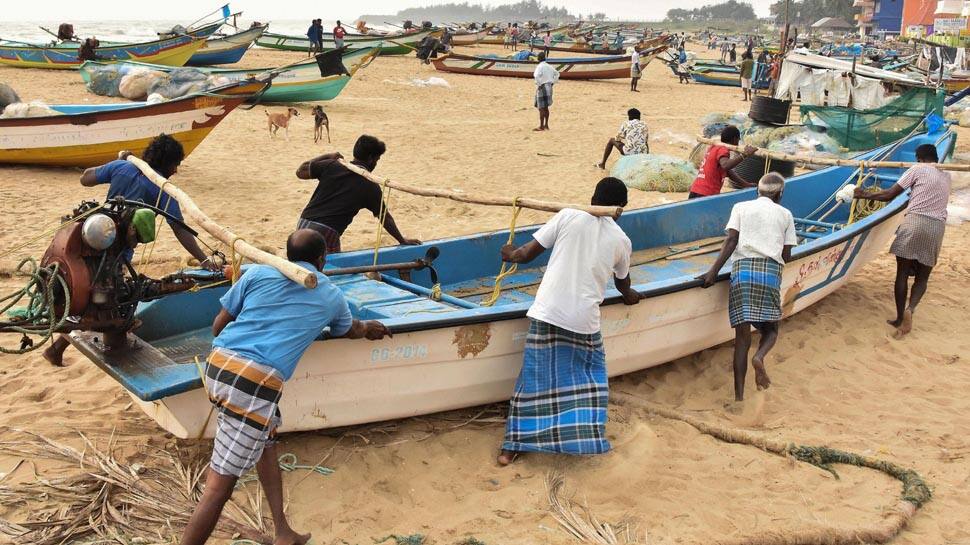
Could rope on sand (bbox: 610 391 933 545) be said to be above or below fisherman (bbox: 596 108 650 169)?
below

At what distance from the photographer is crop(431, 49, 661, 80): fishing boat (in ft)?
81.8

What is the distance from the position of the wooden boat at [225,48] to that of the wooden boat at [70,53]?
200 cm

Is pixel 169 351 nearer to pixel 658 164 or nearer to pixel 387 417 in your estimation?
pixel 387 417

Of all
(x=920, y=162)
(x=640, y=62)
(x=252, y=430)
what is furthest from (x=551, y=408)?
(x=640, y=62)

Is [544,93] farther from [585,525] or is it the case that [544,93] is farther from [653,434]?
[585,525]

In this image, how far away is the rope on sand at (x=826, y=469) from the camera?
12.1ft

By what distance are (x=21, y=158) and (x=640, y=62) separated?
19.2 m

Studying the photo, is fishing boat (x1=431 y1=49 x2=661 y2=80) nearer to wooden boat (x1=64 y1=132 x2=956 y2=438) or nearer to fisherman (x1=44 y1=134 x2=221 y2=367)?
wooden boat (x1=64 y1=132 x2=956 y2=438)

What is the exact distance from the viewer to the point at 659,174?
34.4 ft

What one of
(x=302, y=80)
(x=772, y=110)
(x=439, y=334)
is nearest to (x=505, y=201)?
(x=439, y=334)

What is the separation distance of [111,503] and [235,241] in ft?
4.18

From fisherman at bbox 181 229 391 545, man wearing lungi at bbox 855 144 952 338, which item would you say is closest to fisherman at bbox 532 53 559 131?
man wearing lungi at bbox 855 144 952 338

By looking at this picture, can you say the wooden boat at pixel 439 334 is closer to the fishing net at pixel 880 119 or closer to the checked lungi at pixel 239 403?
the checked lungi at pixel 239 403

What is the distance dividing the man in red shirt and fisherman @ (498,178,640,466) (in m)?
3.26
